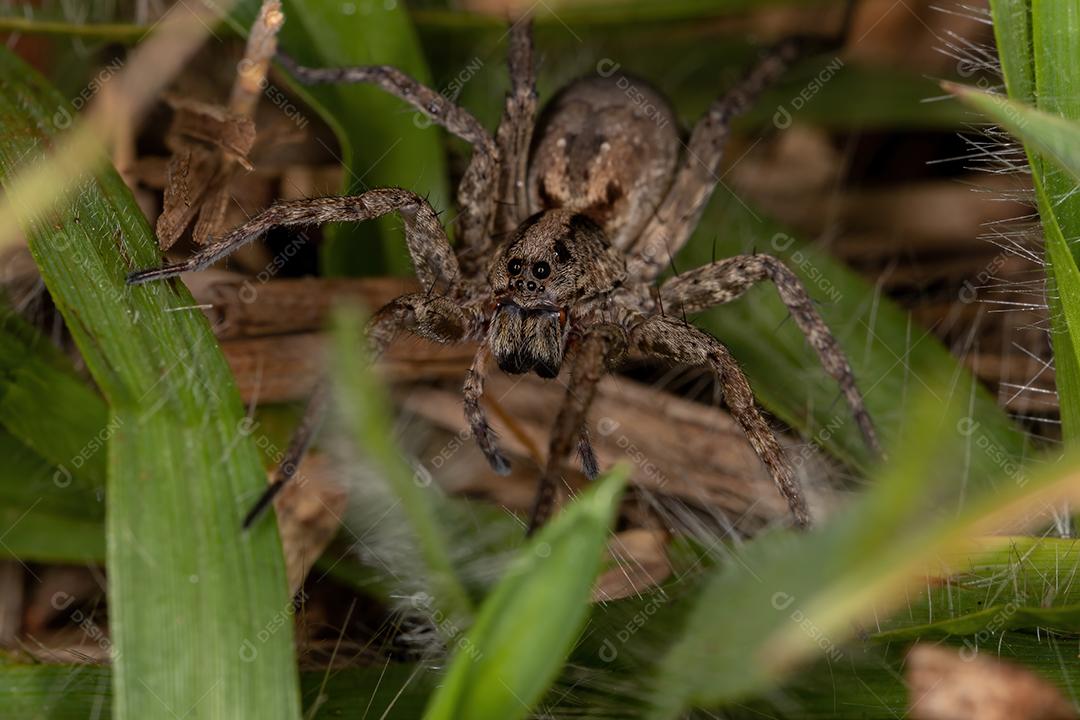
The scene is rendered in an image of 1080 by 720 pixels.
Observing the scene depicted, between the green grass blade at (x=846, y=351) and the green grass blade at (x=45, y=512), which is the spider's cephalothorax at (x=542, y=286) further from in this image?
the green grass blade at (x=45, y=512)

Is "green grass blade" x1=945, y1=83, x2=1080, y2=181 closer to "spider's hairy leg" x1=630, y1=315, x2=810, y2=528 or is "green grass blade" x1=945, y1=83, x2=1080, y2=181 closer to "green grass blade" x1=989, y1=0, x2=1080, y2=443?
"green grass blade" x1=989, y1=0, x2=1080, y2=443

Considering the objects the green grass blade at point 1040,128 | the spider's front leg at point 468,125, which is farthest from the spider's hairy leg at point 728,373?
the green grass blade at point 1040,128

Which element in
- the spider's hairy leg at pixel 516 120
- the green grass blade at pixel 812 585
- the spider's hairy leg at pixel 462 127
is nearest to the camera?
the green grass blade at pixel 812 585

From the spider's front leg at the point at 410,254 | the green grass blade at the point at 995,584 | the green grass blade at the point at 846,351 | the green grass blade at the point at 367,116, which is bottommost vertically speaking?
the green grass blade at the point at 995,584

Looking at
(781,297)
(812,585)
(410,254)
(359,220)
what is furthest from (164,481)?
(781,297)

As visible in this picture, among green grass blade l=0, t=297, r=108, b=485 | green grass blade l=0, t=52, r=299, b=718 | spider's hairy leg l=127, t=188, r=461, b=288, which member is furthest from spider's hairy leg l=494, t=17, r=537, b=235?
green grass blade l=0, t=297, r=108, b=485

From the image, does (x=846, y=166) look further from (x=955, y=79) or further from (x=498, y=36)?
(x=498, y=36)
